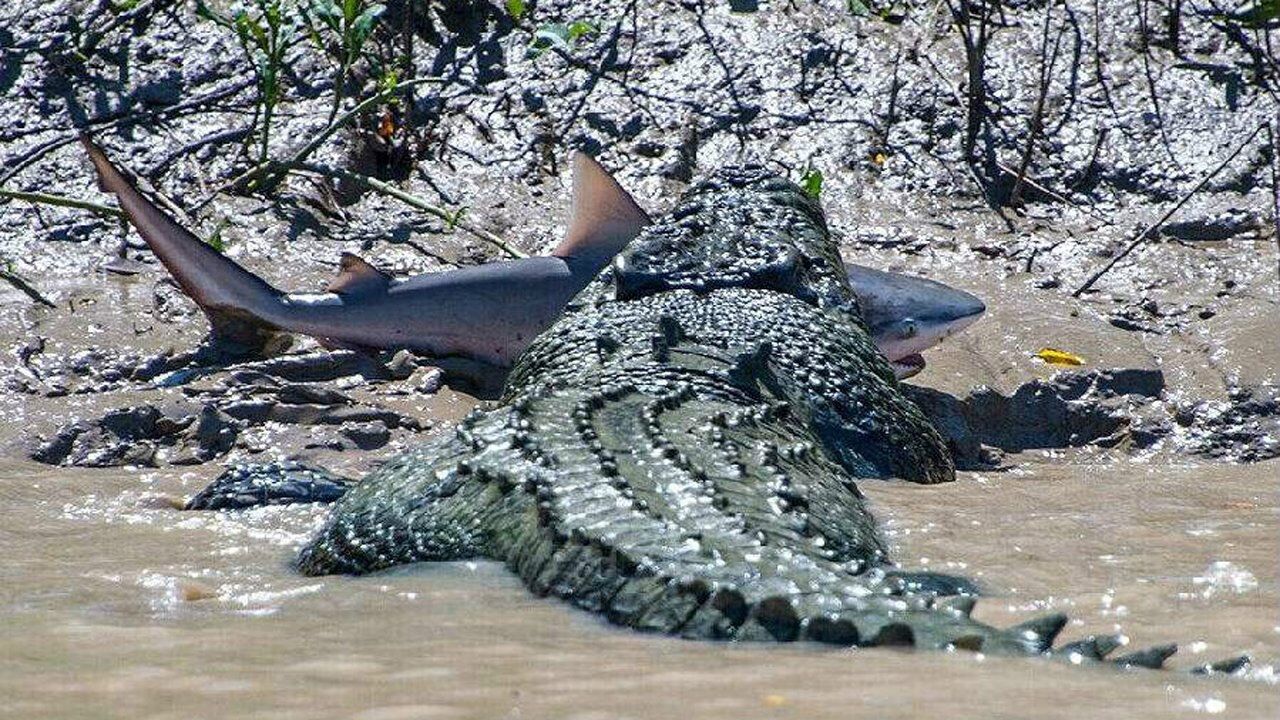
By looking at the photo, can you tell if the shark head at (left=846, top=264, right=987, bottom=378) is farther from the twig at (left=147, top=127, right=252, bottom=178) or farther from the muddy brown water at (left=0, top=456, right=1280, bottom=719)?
the twig at (left=147, top=127, right=252, bottom=178)

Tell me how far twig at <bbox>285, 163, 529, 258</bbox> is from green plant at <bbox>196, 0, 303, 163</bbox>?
20 cm

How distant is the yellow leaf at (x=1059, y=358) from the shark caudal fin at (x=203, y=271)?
8.54ft

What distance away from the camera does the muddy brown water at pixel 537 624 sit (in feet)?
6.91

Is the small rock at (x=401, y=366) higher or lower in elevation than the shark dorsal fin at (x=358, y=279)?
lower

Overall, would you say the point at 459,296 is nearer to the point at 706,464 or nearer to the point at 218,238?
the point at 218,238

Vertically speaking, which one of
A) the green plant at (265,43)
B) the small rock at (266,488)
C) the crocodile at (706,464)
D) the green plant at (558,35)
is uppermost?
the green plant at (558,35)

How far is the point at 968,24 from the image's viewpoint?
762 cm

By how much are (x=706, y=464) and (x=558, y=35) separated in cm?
464

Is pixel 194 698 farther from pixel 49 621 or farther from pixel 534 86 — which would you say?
pixel 534 86

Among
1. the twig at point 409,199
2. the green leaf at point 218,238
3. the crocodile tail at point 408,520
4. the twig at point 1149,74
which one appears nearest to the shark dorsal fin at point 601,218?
the twig at point 409,199

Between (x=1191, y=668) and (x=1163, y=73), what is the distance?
6097 millimetres

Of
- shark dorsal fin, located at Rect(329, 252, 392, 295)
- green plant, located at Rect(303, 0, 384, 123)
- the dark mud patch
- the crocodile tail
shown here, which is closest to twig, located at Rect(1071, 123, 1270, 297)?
the dark mud patch

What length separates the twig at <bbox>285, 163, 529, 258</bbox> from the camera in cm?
706

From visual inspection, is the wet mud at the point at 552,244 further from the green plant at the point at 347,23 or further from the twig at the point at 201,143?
the green plant at the point at 347,23
